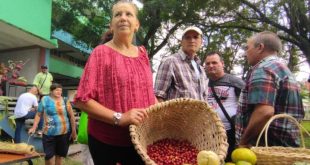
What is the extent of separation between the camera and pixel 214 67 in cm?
458

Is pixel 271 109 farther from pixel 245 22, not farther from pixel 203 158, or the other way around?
pixel 245 22

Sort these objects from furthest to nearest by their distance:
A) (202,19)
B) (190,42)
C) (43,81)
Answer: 1. (202,19)
2. (43,81)
3. (190,42)

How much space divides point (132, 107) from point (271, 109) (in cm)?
120

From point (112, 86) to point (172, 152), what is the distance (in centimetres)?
51

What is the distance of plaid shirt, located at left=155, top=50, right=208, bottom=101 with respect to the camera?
3.45 m

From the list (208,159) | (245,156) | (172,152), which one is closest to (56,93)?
(172,152)

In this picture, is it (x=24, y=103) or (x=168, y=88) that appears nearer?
(x=168, y=88)

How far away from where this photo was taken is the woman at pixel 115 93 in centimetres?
214

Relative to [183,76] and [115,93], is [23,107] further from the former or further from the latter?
[115,93]

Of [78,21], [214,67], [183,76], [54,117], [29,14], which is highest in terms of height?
[78,21]

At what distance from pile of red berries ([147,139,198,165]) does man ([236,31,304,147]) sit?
2.51 feet

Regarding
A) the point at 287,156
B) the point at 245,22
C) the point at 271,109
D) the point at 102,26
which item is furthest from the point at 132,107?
the point at 102,26

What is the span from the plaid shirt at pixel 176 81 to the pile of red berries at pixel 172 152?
3.30 feet

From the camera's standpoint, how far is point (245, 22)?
1784 centimetres
